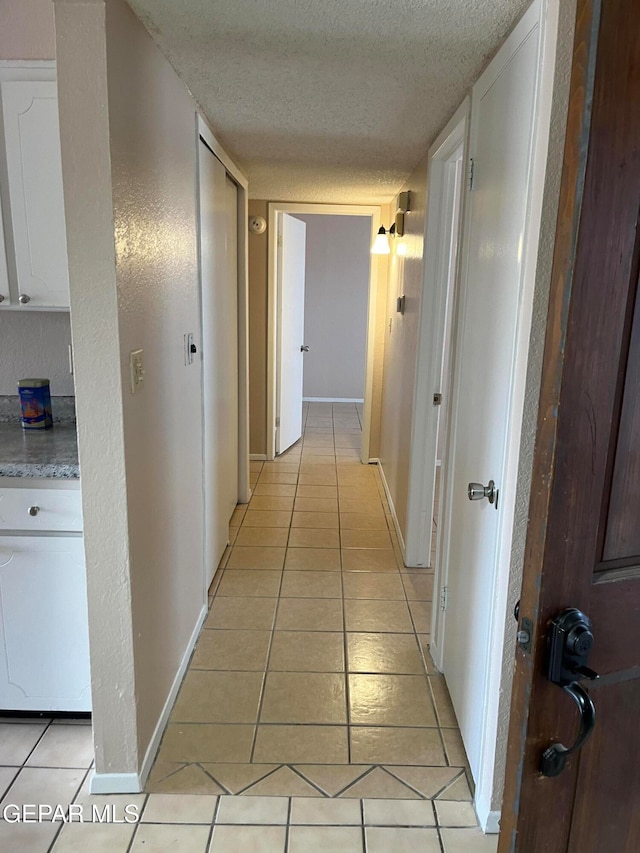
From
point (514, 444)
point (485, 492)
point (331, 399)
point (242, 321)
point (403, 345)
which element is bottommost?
point (331, 399)

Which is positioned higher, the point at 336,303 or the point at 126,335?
the point at 336,303

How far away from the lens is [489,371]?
1.63 metres

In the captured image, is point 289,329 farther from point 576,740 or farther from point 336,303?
point 576,740

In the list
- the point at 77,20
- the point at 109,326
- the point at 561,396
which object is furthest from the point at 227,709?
the point at 77,20

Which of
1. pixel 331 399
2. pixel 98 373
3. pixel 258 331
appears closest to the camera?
pixel 98 373

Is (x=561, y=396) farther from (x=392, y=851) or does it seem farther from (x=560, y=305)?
(x=392, y=851)

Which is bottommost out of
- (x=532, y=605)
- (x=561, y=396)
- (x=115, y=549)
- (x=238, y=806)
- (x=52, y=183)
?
(x=238, y=806)

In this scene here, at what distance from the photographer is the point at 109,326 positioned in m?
1.42

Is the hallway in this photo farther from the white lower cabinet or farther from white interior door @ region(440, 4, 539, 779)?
the white lower cabinet

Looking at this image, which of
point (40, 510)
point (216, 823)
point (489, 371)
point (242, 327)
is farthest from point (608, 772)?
point (242, 327)

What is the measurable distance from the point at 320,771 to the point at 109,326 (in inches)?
55.9

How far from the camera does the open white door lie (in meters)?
1.37

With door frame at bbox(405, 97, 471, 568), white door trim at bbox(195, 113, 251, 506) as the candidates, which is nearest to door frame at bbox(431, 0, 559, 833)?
door frame at bbox(405, 97, 471, 568)

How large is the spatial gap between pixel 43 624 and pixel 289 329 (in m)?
3.50
